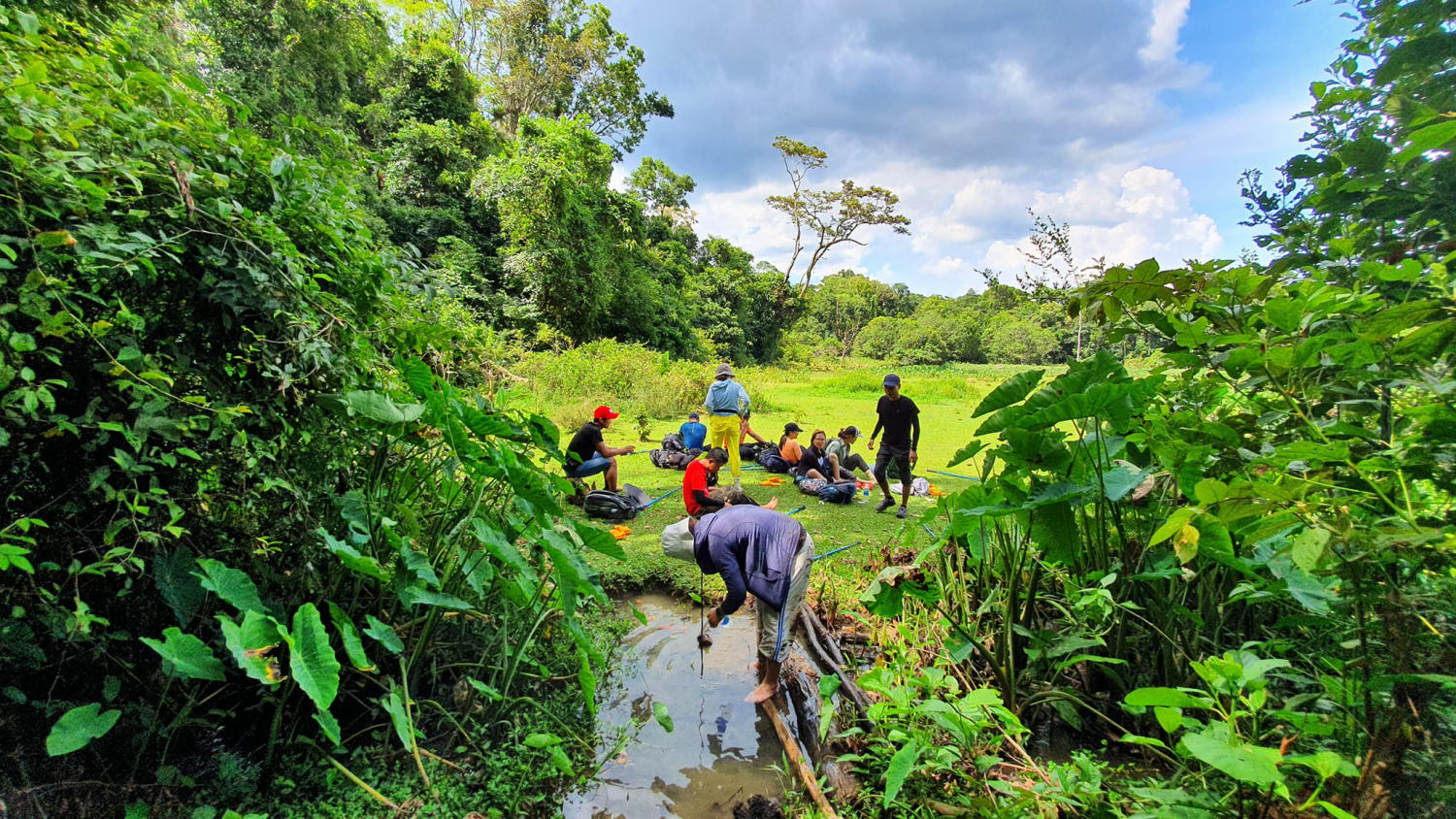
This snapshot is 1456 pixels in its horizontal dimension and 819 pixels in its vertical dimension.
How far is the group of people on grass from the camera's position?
3051 mm

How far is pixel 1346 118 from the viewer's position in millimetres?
2631

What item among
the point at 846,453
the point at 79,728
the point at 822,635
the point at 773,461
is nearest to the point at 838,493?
the point at 846,453

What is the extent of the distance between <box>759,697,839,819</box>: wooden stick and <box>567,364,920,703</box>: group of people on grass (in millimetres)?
137

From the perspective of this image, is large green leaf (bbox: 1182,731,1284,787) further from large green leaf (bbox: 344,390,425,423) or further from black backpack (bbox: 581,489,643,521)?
black backpack (bbox: 581,489,643,521)

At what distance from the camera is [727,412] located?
6.51m

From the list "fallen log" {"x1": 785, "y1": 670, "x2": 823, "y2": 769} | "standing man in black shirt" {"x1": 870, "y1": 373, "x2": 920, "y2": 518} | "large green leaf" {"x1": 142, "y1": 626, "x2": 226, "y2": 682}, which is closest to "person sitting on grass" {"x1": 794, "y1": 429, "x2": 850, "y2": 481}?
"standing man in black shirt" {"x1": 870, "y1": 373, "x2": 920, "y2": 518}

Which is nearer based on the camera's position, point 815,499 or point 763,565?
point 763,565

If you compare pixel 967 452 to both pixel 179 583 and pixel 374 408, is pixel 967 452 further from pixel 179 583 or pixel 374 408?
pixel 179 583

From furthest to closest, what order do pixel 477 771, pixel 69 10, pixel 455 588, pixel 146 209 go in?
pixel 69 10, pixel 455 588, pixel 477 771, pixel 146 209

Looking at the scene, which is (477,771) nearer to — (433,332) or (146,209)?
(433,332)

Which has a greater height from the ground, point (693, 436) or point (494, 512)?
point (494, 512)

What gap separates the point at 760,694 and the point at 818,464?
4.09 m

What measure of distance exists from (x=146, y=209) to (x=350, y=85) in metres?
22.1

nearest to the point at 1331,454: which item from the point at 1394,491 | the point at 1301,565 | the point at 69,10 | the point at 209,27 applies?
the point at 1301,565
